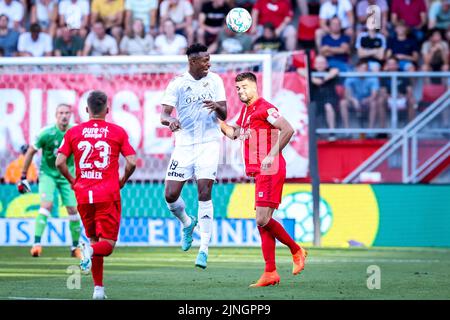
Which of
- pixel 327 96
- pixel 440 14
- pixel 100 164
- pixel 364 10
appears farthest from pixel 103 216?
pixel 440 14

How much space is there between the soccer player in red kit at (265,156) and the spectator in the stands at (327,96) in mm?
8414

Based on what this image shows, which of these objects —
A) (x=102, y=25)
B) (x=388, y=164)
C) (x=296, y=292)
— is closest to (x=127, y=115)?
(x=102, y=25)

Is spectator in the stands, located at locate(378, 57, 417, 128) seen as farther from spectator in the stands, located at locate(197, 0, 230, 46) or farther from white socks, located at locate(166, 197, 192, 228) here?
white socks, located at locate(166, 197, 192, 228)

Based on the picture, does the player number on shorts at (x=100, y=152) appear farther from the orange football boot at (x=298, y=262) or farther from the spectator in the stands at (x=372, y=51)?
the spectator in the stands at (x=372, y=51)

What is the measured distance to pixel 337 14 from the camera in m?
22.7

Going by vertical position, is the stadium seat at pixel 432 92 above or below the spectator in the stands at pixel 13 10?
below

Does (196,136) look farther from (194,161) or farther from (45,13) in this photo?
(45,13)

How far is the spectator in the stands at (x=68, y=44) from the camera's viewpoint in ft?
74.7

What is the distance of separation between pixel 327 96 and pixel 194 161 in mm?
7231

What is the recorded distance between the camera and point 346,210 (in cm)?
1944

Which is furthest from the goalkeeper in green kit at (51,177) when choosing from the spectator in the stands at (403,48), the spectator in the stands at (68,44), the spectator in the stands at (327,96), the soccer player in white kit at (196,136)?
the spectator in the stands at (403,48)

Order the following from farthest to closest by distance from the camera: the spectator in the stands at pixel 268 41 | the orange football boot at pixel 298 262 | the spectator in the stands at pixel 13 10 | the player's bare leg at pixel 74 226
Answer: the spectator in the stands at pixel 13 10, the spectator in the stands at pixel 268 41, the player's bare leg at pixel 74 226, the orange football boot at pixel 298 262

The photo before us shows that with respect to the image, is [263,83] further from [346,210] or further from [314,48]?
[314,48]
